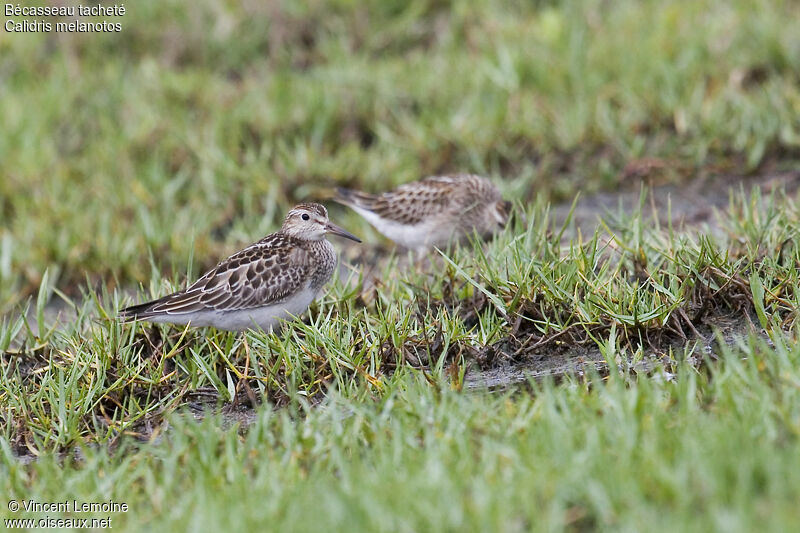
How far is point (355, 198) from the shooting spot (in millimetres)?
8461

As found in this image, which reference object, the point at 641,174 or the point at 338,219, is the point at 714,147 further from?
the point at 338,219

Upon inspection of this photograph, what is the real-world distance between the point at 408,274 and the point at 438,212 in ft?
4.01

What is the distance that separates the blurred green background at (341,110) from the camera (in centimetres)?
877

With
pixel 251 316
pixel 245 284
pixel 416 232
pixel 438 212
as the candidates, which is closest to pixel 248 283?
pixel 245 284

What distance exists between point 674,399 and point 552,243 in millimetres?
2121

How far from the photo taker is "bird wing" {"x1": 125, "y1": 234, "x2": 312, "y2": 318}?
618 centimetres

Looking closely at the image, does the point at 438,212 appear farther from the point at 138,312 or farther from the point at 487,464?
the point at 487,464


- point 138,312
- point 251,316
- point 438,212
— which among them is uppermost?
point 438,212

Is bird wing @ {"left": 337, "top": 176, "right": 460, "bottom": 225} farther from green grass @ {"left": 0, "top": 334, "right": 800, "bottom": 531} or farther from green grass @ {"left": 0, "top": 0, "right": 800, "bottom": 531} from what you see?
green grass @ {"left": 0, "top": 334, "right": 800, "bottom": 531}

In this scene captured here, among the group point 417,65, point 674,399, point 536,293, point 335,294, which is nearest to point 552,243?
point 536,293

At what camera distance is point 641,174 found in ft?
28.7

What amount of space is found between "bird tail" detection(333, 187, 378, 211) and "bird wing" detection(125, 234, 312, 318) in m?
1.70

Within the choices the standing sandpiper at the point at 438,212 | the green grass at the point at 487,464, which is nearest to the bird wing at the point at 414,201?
the standing sandpiper at the point at 438,212

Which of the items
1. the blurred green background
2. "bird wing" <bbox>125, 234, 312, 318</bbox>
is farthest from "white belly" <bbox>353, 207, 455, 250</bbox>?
"bird wing" <bbox>125, 234, 312, 318</bbox>
